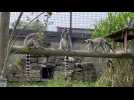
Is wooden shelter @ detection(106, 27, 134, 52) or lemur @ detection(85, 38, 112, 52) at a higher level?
wooden shelter @ detection(106, 27, 134, 52)

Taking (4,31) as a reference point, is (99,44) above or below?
below

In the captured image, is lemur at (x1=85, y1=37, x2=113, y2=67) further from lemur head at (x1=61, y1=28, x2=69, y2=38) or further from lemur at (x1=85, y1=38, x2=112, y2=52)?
lemur head at (x1=61, y1=28, x2=69, y2=38)

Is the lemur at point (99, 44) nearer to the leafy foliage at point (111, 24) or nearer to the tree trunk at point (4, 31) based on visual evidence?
the leafy foliage at point (111, 24)

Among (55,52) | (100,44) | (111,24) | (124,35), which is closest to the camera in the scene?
(55,52)

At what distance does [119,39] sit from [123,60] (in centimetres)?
42

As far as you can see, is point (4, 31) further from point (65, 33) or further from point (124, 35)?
point (65, 33)

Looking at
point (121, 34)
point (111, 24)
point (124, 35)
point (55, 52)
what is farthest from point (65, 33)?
point (55, 52)

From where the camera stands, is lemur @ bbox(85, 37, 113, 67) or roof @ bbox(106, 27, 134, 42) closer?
roof @ bbox(106, 27, 134, 42)

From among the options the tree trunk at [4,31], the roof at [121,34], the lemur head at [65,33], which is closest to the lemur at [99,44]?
the lemur head at [65,33]

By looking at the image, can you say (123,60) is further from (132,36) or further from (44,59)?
(44,59)

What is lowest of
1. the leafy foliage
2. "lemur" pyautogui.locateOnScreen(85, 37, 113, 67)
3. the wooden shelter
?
"lemur" pyautogui.locateOnScreen(85, 37, 113, 67)

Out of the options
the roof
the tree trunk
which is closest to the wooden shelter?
the roof
